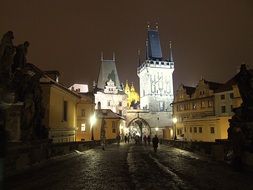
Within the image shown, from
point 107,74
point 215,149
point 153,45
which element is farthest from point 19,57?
point 153,45

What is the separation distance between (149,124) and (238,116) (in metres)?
81.4

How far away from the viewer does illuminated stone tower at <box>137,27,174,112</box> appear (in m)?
99.1

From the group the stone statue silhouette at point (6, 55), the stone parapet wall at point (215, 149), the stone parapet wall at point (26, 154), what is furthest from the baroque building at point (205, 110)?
the stone statue silhouette at point (6, 55)

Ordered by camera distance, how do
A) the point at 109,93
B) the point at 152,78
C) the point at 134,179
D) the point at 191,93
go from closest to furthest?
the point at 134,179, the point at 191,93, the point at 109,93, the point at 152,78

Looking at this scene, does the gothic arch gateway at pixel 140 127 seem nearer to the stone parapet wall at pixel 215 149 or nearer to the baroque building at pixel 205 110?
the baroque building at pixel 205 110

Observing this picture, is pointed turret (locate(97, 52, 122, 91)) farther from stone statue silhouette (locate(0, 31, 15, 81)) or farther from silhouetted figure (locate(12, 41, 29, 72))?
stone statue silhouette (locate(0, 31, 15, 81))

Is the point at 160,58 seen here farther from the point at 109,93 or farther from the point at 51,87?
the point at 51,87

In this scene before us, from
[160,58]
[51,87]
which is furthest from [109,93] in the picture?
[51,87]

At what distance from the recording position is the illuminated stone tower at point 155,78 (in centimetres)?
9912

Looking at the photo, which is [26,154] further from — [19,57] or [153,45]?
[153,45]

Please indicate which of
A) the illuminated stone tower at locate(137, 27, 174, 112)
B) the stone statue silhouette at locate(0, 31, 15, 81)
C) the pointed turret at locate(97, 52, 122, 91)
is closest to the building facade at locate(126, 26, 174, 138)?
the illuminated stone tower at locate(137, 27, 174, 112)

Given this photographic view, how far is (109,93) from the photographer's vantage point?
9119 centimetres

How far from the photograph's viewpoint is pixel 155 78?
103188mm

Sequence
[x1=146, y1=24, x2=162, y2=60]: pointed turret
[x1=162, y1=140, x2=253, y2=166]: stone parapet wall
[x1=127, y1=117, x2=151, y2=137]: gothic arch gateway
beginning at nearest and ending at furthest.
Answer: [x1=162, y1=140, x2=253, y2=166]: stone parapet wall, [x1=127, y1=117, x2=151, y2=137]: gothic arch gateway, [x1=146, y1=24, x2=162, y2=60]: pointed turret
